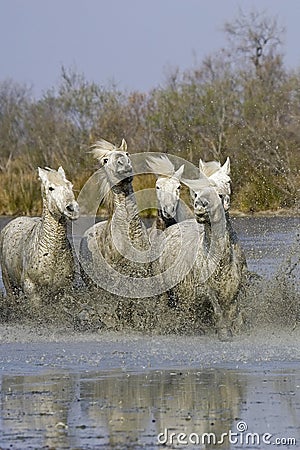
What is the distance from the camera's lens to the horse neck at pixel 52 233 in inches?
475

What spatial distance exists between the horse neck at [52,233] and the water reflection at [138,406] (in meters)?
3.45

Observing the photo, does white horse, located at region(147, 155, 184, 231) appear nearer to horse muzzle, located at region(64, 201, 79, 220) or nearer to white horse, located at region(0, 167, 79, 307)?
white horse, located at region(0, 167, 79, 307)

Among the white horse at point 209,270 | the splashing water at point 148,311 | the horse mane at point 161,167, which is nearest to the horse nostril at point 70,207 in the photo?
the splashing water at point 148,311

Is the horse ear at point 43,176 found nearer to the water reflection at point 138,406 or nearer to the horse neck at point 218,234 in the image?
the horse neck at point 218,234

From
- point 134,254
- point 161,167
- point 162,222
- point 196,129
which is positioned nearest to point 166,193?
point 162,222

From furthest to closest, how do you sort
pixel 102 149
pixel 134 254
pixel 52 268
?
1. pixel 102 149
2. pixel 52 268
3. pixel 134 254

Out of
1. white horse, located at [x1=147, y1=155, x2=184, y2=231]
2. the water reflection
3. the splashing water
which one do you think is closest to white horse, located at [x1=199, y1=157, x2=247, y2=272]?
the splashing water

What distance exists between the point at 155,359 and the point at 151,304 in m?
2.38

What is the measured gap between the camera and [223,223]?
34.9 feet

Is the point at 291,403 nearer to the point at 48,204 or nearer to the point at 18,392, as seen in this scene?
the point at 18,392

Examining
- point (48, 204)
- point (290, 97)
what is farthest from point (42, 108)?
point (48, 204)

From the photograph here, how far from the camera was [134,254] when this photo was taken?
39.1ft

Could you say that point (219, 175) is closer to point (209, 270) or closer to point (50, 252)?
point (209, 270)

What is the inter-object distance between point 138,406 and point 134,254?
4.53 meters
